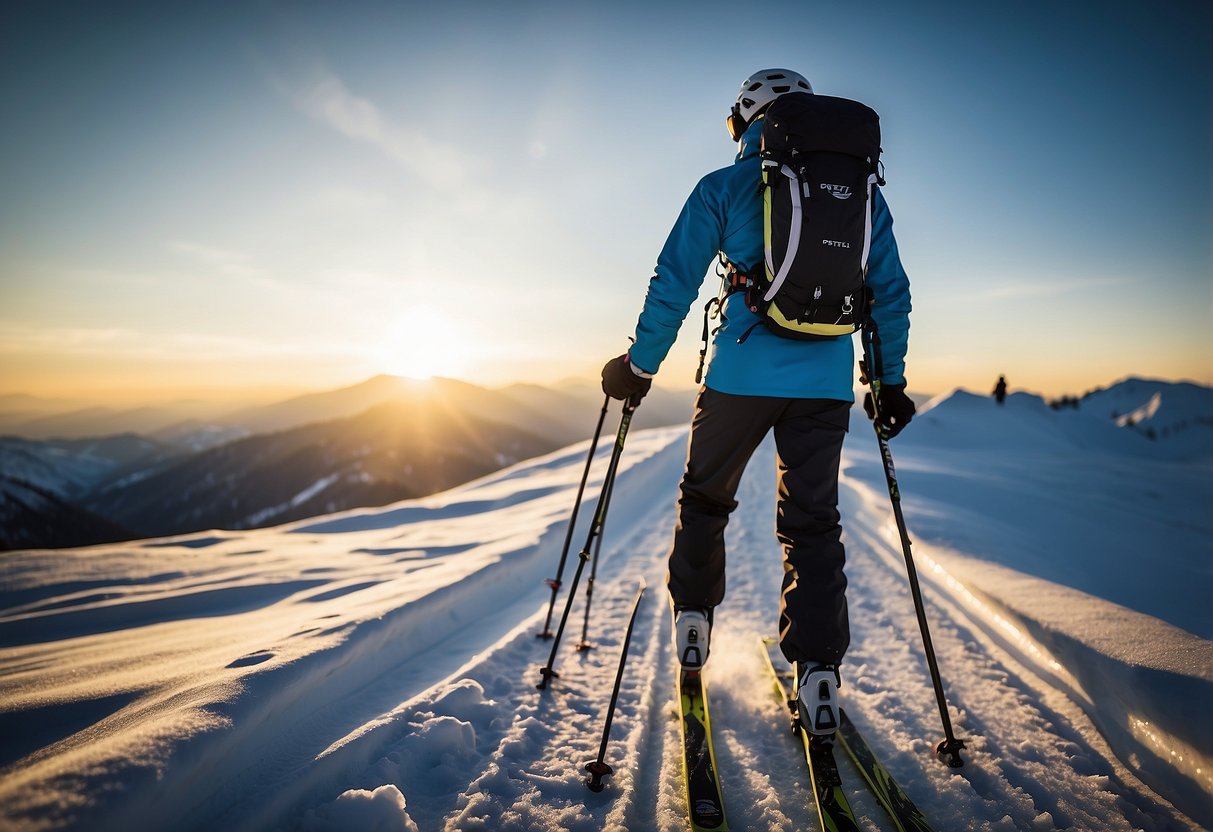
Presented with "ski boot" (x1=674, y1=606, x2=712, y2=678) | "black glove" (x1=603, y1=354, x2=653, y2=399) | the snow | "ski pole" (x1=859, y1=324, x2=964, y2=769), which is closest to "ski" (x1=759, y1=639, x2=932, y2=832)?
the snow

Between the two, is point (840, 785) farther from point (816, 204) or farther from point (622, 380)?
point (816, 204)

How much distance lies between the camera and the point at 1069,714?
2.59 meters

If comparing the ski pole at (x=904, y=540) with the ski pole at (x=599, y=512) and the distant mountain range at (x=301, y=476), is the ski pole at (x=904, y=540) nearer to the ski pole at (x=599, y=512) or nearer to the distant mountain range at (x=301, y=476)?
the ski pole at (x=599, y=512)

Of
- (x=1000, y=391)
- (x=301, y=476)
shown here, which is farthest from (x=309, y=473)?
(x=1000, y=391)

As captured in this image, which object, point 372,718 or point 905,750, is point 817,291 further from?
point 372,718

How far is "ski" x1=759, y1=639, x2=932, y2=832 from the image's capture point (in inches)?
77.5

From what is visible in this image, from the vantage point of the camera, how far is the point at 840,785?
2.12m

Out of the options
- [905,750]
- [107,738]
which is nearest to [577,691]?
[905,750]

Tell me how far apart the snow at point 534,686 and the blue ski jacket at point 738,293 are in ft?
6.04

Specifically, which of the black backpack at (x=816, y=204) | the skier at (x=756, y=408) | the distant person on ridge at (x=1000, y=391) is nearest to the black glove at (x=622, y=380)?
the skier at (x=756, y=408)

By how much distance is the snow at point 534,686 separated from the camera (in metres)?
1.95

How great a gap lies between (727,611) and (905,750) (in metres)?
1.72

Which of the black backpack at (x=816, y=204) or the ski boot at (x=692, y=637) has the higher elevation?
the black backpack at (x=816, y=204)

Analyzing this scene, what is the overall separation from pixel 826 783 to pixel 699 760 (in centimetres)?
55
